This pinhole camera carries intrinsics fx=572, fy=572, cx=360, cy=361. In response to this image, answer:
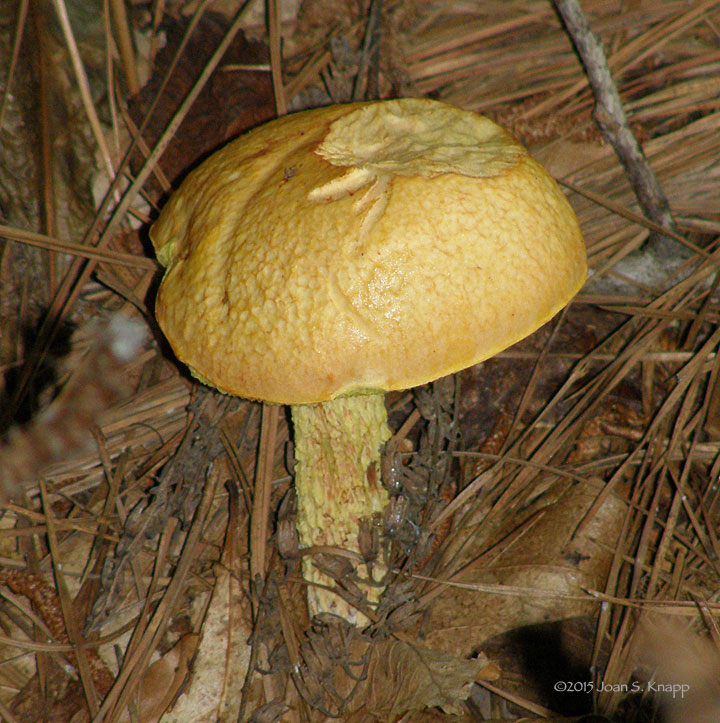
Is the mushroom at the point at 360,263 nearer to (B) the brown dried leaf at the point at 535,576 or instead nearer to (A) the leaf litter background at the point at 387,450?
(A) the leaf litter background at the point at 387,450

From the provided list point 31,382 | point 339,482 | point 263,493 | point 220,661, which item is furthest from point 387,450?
point 31,382

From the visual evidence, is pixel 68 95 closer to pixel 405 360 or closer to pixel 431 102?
pixel 431 102

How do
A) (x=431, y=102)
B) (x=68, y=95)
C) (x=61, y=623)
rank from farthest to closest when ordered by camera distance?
1. (x=68, y=95)
2. (x=61, y=623)
3. (x=431, y=102)

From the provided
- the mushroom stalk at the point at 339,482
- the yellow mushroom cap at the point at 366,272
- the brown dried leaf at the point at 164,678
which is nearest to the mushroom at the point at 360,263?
the yellow mushroom cap at the point at 366,272

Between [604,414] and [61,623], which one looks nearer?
[61,623]

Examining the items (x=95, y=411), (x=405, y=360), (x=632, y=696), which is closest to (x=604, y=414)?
(x=632, y=696)
